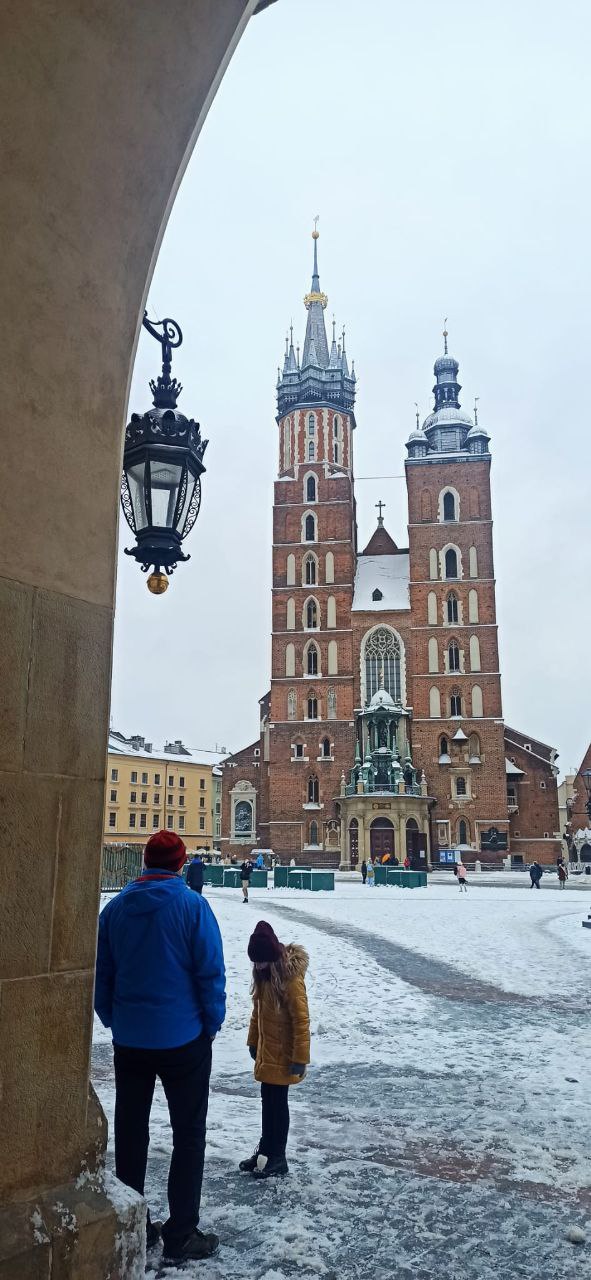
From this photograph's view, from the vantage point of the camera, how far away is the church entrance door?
48.3m

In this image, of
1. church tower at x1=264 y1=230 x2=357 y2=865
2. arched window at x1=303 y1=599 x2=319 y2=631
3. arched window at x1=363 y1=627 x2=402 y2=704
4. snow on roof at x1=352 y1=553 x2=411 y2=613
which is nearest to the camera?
church tower at x1=264 y1=230 x2=357 y2=865

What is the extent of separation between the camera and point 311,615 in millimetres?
54938

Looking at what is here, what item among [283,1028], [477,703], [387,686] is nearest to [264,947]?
[283,1028]

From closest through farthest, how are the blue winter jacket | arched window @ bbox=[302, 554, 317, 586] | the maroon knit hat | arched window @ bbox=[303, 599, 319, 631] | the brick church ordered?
the blue winter jacket < the maroon knit hat < the brick church < arched window @ bbox=[303, 599, 319, 631] < arched window @ bbox=[302, 554, 317, 586]

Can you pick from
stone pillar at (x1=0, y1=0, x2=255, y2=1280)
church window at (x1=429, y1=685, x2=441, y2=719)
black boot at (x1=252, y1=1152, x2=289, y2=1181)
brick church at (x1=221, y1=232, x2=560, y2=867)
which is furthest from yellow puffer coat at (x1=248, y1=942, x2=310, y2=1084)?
church window at (x1=429, y1=685, x2=441, y2=719)

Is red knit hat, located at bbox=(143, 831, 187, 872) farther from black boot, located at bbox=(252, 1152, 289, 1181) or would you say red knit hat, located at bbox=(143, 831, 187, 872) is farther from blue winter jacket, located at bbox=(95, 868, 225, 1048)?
black boot, located at bbox=(252, 1152, 289, 1181)

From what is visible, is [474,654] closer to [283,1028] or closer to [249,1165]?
[283,1028]

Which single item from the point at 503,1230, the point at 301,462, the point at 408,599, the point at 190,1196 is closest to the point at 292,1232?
the point at 190,1196

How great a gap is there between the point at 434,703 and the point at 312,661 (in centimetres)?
766

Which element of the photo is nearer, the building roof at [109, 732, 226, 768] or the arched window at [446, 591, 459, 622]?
the arched window at [446, 591, 459, 622]

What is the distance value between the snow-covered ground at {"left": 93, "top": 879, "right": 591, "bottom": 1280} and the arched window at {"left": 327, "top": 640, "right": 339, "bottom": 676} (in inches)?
1654

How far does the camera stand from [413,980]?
10.8m

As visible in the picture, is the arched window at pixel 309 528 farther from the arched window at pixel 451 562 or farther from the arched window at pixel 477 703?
the arched window at pixel 477 703

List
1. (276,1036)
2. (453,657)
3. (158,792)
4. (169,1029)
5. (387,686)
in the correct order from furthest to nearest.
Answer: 1. (158,792)
2. (387,686)
3. (453,657)
4. (276,1036)
5. (169,1029)
